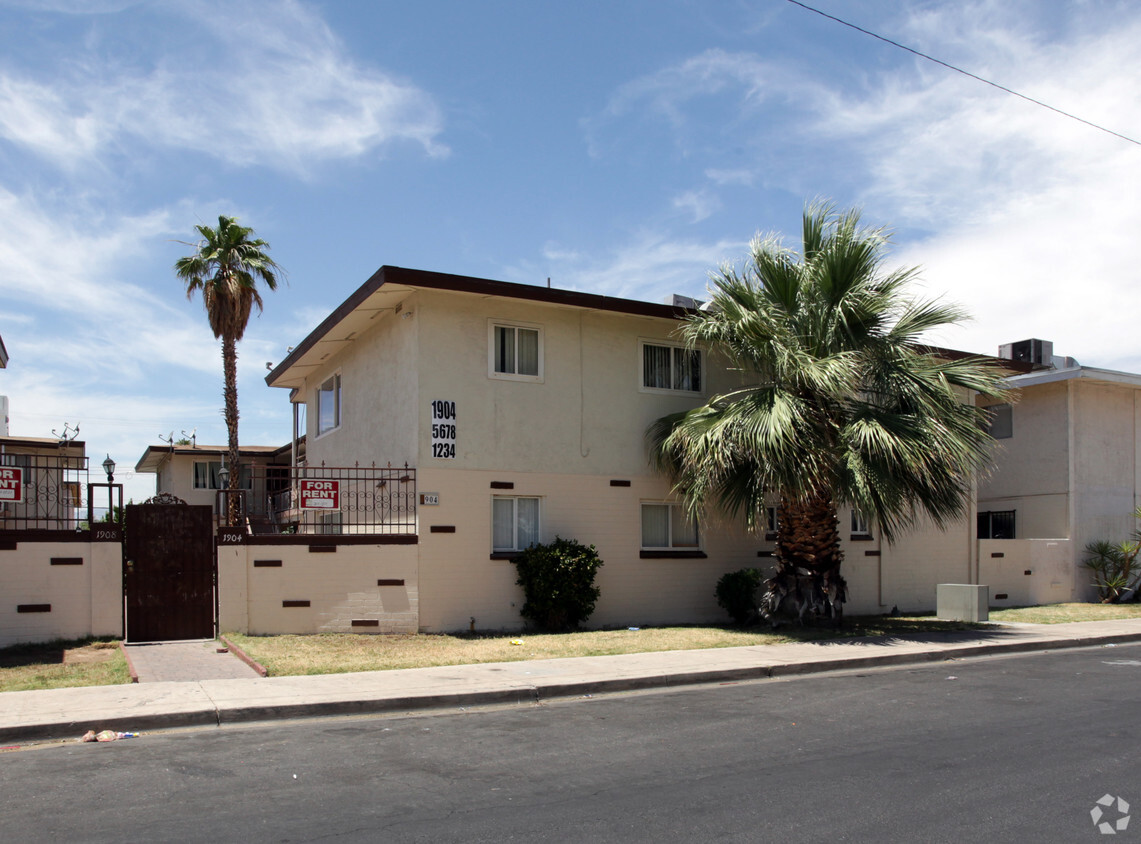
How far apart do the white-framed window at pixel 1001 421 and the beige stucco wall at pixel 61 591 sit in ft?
64.1

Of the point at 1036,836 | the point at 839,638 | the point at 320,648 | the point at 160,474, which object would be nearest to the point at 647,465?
the point at 839,638

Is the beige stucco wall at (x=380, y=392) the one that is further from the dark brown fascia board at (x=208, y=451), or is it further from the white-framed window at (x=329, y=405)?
the dark brown fascia board at (x=208, y=451)

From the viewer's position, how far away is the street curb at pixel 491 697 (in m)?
8.40

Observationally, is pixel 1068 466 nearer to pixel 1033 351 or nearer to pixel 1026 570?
pixel 1026 570

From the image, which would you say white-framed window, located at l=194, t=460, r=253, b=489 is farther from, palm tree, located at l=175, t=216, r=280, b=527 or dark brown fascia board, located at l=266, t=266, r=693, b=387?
dark brown fascia board, located at l=266, t=266, r=693, b=387

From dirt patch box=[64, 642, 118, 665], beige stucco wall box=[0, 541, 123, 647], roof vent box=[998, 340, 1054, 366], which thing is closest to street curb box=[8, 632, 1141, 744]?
dirt patch box=[64, 642, 118, 665]

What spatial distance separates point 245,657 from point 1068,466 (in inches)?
727

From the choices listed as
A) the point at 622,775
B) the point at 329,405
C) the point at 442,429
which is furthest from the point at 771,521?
the point at 622,775

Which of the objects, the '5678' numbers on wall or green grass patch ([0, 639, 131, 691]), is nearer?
green grass patch ([0, 639, 131, 691])

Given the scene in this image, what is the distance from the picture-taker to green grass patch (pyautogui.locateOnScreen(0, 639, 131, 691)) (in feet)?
33.8

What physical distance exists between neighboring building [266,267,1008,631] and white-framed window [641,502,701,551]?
1.0 inches

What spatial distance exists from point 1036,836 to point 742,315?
34.8 feet

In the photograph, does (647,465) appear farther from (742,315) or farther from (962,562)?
(962,562)

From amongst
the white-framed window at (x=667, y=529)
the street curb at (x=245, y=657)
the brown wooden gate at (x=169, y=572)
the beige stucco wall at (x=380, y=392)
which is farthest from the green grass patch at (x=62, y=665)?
the white-framed window at (x=667, y=529)
